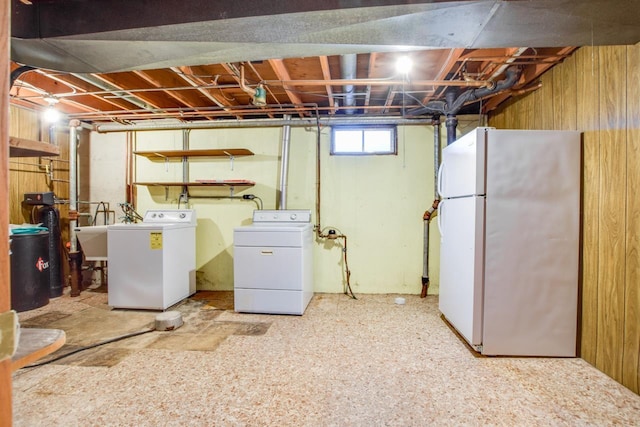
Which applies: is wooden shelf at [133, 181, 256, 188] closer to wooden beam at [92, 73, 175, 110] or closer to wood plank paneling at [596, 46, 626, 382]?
wooden beam at [92, 73, 175, 110]

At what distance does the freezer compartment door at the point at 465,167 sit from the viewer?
2.23 m

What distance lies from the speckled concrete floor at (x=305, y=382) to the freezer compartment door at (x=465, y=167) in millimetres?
1281

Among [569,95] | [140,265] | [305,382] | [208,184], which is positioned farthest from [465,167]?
[140,265]

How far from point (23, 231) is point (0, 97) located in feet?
11.9

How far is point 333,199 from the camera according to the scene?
3.99 m

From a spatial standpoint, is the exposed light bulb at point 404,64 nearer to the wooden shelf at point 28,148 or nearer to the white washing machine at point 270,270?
the white washing machine at point 270,270

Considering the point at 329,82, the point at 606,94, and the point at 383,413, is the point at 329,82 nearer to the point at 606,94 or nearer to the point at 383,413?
the point at 606,94

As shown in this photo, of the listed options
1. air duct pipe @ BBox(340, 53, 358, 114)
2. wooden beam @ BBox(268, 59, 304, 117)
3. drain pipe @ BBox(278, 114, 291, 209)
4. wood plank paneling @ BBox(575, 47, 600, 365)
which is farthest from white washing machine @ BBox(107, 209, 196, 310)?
wood plank paneling @ BBox(575, 47, 600, 365)

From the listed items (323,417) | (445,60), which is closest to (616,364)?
(323,417)

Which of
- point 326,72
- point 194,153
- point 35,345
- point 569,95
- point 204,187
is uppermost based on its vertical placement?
point 326,72

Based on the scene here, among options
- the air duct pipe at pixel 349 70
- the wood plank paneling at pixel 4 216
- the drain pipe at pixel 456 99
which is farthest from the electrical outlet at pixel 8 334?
the drain pipe at pixel 456 99

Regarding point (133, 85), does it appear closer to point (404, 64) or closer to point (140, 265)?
point (140, 265)

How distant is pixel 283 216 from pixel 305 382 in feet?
7.03

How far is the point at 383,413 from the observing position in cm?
165
